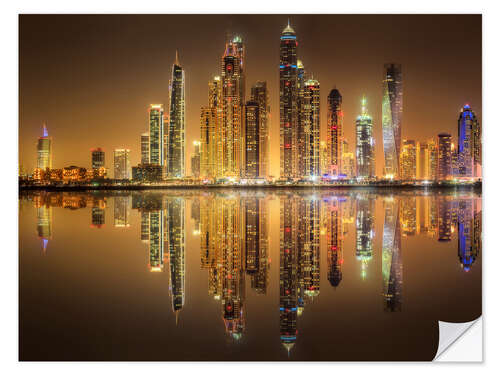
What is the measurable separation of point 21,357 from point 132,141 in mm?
3631

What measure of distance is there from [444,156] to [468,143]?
791mm

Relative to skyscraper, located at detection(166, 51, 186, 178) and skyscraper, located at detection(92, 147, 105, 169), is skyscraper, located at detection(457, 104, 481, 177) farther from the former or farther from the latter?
skyscraper, located at detection(92, 147, 105, 169)

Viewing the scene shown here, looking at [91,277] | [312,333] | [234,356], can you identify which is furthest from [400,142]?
[91,277]

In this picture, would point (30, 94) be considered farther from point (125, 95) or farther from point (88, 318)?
point (88, 318)

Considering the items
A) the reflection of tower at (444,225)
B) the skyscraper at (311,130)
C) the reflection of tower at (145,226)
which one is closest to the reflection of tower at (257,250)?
the skyscraper at (311,130)

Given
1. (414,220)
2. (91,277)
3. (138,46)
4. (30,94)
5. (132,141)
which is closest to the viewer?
(91,277)

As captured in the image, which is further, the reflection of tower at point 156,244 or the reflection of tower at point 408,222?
the reflection of tower at point 408,222

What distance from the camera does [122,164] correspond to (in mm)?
7262

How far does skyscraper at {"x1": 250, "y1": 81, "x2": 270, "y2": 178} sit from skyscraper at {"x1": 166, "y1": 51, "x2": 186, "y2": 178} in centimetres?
130

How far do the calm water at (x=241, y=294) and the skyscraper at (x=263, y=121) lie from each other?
160cm

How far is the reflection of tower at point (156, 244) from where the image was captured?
5207 millimetres

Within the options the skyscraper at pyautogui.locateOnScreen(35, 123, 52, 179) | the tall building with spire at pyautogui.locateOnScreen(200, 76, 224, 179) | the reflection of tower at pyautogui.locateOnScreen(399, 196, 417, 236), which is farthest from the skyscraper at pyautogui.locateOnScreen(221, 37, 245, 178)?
the reflection of tower at pyautogui.locateOnScreen(399, 196, 417, 236)

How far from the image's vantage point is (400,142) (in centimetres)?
701

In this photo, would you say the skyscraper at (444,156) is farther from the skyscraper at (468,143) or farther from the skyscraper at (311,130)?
the skyscraper at (311,130)
